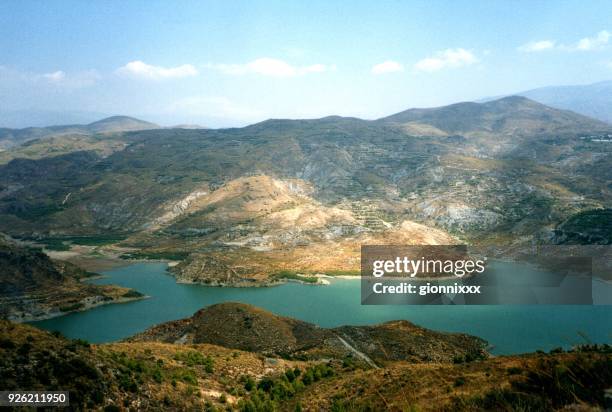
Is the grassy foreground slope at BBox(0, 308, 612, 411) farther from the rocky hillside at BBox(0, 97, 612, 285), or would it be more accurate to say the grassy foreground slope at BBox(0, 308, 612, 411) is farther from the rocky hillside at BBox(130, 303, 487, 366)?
the rocky hillside at BBox(0, 97, 612, 285)

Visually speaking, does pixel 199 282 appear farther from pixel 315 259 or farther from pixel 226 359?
pixel 226 359

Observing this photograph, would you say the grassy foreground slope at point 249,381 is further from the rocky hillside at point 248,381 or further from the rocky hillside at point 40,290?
the rocky hillside at point 40,290

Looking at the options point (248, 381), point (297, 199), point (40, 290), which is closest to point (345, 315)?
point (248, 381)

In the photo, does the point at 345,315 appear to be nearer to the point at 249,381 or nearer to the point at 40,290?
the point at 249,381

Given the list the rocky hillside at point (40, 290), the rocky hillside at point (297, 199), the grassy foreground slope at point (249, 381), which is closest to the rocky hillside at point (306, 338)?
the grassy foreground slope at point (249, 381)

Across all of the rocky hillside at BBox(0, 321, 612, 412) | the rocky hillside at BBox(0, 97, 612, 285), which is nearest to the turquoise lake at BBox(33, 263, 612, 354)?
the rocky hillside at BBox(0, 97, 612, 285)

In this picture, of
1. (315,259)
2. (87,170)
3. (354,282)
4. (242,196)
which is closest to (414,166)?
(242,196)
